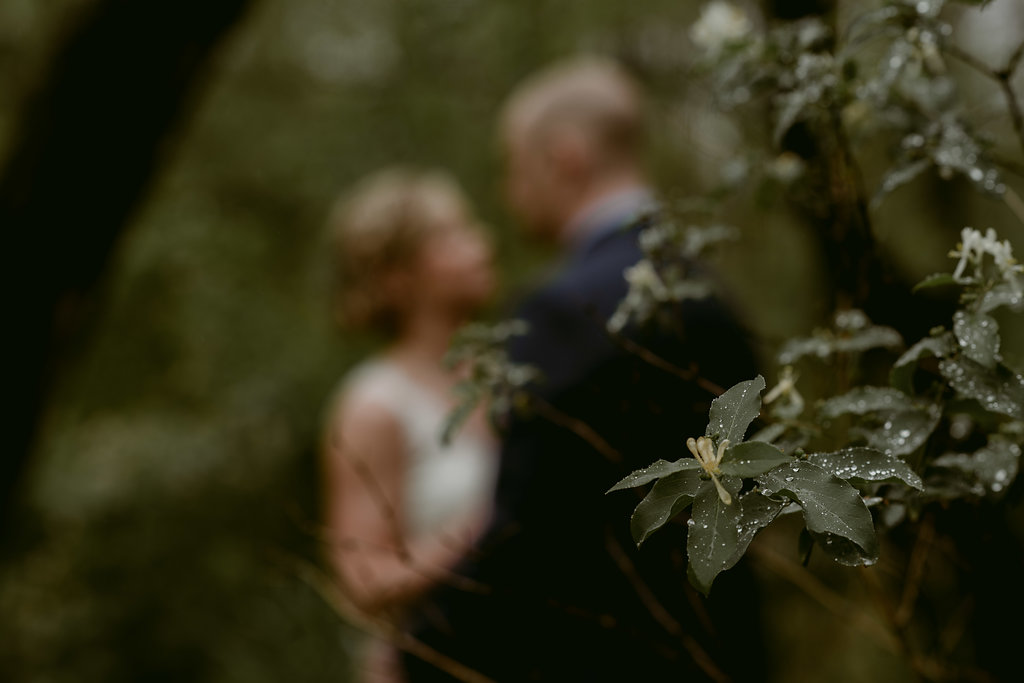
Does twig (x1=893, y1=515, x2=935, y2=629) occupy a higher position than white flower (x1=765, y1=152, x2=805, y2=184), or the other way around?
white flower (x1=765, y1=152, x2=805, y2=184)

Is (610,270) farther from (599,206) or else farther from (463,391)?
(463,391)

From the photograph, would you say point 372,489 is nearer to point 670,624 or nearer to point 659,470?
point 670,624

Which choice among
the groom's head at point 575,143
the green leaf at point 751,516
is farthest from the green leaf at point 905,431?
the groom's head at point 575,143

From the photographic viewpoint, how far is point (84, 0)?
6.48 ft

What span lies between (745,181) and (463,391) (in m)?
0.49

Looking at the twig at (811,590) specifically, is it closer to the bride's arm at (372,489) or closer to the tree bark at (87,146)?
the bride's arm at (372,489)

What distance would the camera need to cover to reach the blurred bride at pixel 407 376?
286 cm

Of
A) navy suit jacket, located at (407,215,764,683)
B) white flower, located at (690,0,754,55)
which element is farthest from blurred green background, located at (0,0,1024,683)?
white flower, located at (690,0,754,55)

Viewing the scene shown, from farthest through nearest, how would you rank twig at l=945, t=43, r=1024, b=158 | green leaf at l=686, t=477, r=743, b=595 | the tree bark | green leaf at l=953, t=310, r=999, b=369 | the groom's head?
the groom's head, the tree bark, twig at l=945, t=43, r=1024, b=158, green leaf at l=953, t=310, r=999, b=369, green leaf at l=686, t=477, r=743, b=595

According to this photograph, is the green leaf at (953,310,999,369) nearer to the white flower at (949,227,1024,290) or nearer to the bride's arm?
the white flower at (949,227,1024,290)

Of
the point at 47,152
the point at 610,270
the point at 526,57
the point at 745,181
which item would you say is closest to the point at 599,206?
the point at 610,270

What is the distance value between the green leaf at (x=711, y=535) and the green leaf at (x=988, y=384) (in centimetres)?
26

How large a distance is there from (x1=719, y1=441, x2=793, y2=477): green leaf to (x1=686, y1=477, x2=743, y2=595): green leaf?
0.05ft

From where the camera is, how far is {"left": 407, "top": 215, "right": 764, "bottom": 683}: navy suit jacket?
127 cm
